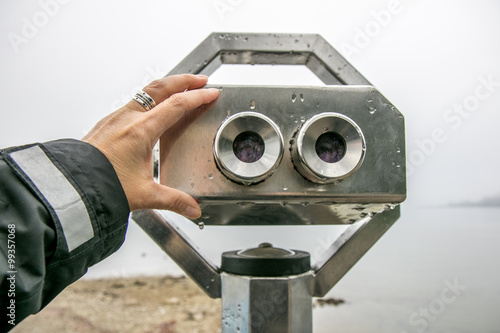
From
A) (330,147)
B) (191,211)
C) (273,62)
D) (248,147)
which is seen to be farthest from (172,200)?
(273,62)

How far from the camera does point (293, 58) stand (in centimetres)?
78

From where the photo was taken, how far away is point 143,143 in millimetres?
524

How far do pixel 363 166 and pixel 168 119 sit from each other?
0.30 metres

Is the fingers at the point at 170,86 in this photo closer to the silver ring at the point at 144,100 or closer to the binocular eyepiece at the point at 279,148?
the silver ring at the point at 144,100

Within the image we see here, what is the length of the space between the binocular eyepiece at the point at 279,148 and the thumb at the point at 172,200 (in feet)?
0.23

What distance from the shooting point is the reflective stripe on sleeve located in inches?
16.5

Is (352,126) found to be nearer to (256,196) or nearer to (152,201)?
(256,196)

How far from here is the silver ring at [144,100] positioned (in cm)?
56

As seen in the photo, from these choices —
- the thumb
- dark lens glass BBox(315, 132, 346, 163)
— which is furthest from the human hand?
dark lens glass BBox(315, 132, 346, 163)

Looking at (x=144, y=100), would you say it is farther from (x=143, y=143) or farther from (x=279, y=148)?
(x=279, y=148)

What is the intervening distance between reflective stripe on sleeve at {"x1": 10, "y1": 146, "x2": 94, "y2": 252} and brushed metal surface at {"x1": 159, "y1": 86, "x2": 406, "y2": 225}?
0.46ft

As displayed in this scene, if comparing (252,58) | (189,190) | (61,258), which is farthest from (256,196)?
(252,58)

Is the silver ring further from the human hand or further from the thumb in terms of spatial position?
the thumb

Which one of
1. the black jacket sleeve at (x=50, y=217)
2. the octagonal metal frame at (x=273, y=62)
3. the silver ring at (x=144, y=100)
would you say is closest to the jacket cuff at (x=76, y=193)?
the black jacket sleeve at (x=50, y=217)
